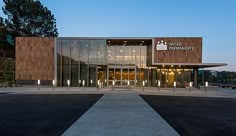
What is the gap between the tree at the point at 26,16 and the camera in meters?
54.3

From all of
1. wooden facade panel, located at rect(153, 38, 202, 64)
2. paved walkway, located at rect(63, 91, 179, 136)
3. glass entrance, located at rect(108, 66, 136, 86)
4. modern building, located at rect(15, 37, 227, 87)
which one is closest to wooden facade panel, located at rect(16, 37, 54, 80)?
modern building, located at rect(15, 37, 227, 87)

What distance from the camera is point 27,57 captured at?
1415 inches

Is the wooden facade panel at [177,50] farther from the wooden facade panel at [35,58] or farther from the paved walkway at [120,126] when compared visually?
the paved walkway at [120,126]

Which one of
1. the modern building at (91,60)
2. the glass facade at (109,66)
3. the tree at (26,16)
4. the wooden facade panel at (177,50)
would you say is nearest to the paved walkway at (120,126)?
the modern building at (91,60)

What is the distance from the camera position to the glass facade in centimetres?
3578

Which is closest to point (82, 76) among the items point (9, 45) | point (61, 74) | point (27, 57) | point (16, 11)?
point (61, 74)

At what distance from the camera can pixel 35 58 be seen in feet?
118

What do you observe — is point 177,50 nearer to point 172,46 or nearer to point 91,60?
point 172,46

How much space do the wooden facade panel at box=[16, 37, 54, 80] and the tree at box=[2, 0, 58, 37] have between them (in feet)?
65.9

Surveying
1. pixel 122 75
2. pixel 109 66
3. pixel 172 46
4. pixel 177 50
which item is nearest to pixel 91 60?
pixel 109 66

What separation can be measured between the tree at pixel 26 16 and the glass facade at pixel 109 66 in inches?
869

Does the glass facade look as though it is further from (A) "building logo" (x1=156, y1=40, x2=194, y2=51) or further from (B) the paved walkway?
(B) the paved walkway

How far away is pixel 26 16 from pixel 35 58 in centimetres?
2229

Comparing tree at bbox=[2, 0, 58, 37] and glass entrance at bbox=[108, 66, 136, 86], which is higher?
tree at bbox=[2, 0, 58, 37]
